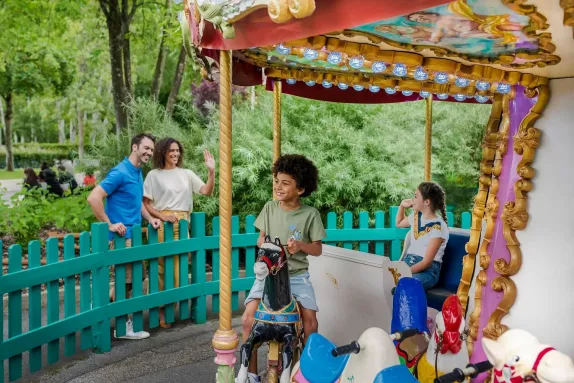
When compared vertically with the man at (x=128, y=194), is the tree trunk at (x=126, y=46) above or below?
above

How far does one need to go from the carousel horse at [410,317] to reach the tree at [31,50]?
10.7m

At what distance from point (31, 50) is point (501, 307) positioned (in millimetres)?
12245

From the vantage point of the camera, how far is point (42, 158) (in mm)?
38469

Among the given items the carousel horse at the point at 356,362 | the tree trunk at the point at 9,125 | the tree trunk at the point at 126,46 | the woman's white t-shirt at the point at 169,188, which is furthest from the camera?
the tree trunk at the point at 9,125

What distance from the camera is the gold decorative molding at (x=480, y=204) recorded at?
3.98m

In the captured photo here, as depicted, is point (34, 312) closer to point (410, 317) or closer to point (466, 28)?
point (410, 317)

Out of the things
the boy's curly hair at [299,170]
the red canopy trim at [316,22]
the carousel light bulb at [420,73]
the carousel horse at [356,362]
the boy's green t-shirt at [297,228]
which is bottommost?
the carousel horse at [356,362]

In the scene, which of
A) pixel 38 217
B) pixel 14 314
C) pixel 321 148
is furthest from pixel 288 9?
pixel 38 217

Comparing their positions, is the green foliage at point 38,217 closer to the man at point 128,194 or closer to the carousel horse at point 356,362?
the man at point 128,194

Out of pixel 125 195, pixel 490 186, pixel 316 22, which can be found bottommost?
pixel 125 195

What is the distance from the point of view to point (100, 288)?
5441mm

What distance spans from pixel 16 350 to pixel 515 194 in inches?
142

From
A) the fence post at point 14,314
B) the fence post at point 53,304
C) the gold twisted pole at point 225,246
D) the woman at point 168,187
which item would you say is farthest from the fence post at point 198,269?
the gold twisted pole at point 225,246

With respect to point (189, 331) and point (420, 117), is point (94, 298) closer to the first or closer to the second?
point (189, 331)
